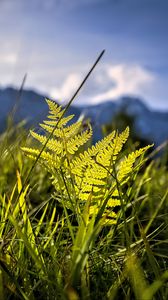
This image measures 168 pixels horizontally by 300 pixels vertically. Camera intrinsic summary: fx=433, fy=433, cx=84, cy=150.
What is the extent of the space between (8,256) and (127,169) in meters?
0.30

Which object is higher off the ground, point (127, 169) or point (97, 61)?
point (97, 61)

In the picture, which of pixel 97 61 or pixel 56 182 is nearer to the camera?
pixel 97 61

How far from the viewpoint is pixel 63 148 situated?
2.98 feet

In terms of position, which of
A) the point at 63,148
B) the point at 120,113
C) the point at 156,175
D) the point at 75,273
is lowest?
the point at 120,113

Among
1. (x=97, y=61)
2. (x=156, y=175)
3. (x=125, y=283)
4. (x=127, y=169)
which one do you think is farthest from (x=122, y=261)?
(x=156, y=175)

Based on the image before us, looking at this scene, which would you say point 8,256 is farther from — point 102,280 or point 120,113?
point 120,113

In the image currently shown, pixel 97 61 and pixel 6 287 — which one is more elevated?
pixel 97 61

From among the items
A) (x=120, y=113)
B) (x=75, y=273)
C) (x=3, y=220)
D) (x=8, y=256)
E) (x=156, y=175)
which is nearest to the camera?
(x=75, y=273)

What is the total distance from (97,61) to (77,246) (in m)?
0.32

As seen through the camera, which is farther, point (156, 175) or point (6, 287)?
point (156, 175)

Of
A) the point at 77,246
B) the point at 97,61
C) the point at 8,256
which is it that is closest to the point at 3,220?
the point at 8,256

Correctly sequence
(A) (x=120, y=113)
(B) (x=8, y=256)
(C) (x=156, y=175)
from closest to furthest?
(B) (x=8, y=256) < (C) (x=156, y=175) < (A) (x=120, y=113)

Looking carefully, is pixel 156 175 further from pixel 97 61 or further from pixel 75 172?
pixel 97 61

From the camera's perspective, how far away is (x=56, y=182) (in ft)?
3.15
